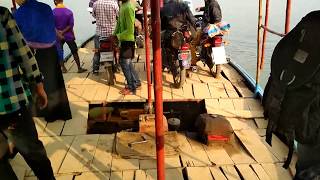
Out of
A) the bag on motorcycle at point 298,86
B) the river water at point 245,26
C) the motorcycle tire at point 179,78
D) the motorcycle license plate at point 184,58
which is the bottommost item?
the river water at point 245,26

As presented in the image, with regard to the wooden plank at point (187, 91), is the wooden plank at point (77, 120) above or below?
below

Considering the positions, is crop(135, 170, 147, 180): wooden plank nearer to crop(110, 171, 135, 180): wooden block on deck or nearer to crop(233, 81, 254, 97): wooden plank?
crop(110, 171, 135, 180): wooden block on deck

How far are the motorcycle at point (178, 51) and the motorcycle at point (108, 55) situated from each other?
1015mm

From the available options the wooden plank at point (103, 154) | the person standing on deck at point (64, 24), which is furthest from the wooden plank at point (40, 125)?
the person standing on deck at point (64, 24)

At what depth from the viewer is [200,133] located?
179 inches

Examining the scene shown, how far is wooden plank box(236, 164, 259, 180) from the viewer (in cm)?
371

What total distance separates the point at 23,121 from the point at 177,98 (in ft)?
10.7

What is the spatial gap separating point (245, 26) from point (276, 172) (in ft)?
62.9

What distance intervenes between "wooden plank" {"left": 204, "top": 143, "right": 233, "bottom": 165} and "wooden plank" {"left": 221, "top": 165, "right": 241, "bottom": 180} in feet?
0.38

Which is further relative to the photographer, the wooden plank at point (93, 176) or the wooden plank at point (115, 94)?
the wooden plank at point (115, 94)

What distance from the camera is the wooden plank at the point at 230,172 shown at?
147 inches

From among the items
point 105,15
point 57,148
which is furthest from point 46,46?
point 105,15

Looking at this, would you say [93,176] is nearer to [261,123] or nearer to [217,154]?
[217,154]

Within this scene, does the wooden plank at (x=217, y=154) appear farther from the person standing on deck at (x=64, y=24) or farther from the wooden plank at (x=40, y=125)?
the person standing on deck at (x=64, y=24)
